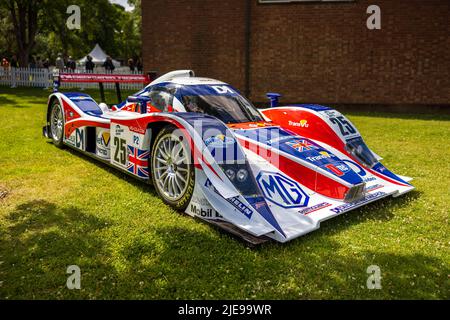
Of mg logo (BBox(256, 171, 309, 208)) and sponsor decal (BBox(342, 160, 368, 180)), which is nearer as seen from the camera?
mg logo (BBox(256, 171, 309, 208))

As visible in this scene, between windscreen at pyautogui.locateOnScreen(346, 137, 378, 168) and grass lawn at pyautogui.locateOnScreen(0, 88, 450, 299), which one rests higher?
windscreen at pyautogui.locateOnScreen(346, 137, 378, 168)

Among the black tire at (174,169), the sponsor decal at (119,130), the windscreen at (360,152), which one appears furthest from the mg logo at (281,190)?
the sponsor decal at (119,130)

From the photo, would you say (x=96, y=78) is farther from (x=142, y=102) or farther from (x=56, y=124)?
(x=142, y=102)

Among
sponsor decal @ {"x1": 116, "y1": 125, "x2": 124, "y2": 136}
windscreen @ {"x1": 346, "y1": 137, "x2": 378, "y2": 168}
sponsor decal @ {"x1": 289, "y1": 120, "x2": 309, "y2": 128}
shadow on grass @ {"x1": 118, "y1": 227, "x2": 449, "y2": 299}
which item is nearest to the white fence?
sponsor decal @ {"x1": 116, "y1": 125, "x2": 124, "y2": 136}

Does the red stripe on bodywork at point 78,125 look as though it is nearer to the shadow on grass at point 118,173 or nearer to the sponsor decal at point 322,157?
the shadow on grass at point 118,173

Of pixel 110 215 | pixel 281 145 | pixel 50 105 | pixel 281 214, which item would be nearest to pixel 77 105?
pixel 50 105

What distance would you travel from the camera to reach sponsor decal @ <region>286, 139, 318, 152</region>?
477cm

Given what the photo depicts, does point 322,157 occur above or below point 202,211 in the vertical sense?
above

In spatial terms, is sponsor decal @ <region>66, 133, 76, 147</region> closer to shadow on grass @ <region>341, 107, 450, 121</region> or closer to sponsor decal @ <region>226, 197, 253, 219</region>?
sponsor decal @ <region>226, 197, 253, 219</region>

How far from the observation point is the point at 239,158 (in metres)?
4.05

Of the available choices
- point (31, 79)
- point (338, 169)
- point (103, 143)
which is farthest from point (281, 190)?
point (31, 79)

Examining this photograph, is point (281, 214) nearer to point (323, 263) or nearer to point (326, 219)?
point (326, 219)

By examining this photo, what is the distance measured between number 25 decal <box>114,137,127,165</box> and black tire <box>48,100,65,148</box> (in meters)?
2.21

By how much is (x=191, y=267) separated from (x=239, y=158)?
1.25m
